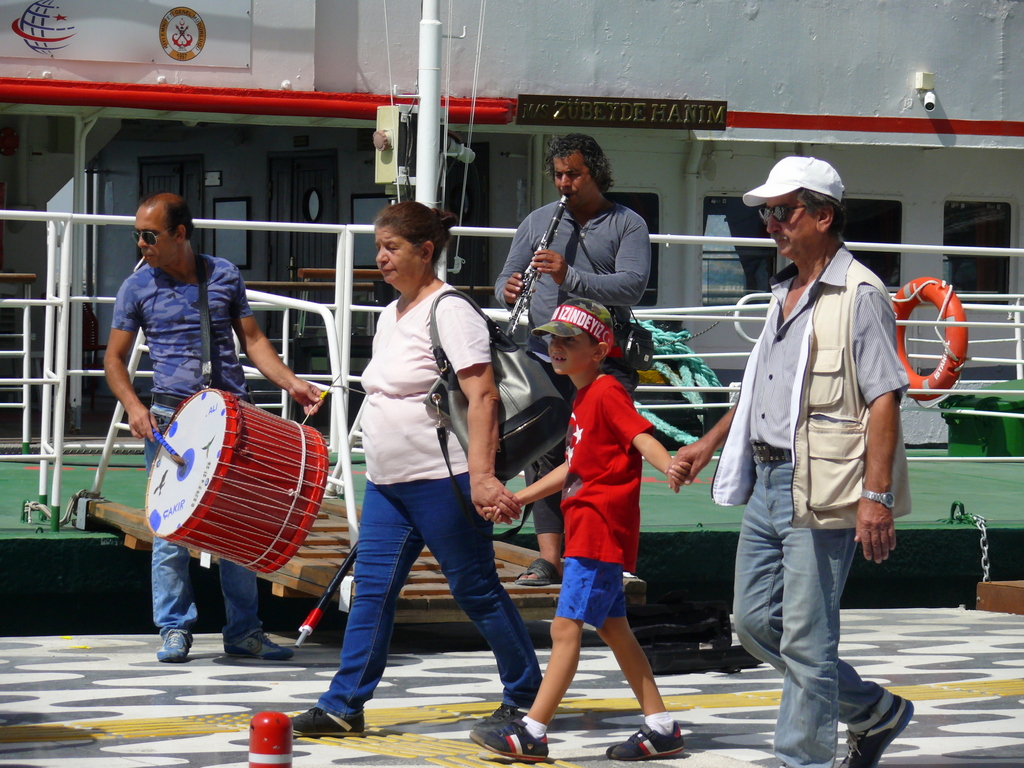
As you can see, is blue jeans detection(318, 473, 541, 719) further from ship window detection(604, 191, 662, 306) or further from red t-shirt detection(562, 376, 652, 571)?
ship window detection(604, 191, 662, 306)

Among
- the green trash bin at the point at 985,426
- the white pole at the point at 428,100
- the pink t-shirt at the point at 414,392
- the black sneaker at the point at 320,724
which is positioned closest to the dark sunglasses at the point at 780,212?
the pink t-shirt at the point at 414,392

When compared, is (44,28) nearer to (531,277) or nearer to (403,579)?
(531,277)

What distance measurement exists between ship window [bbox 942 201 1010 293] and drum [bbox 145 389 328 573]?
35.1 feet

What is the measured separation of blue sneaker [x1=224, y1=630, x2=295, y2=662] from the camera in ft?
19.6

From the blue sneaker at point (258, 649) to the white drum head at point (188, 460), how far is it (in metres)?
0.77

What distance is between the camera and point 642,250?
582cm

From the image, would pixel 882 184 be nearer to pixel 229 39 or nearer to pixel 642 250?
pixel 229 39

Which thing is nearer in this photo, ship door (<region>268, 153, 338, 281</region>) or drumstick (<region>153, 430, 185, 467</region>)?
drumstick (<region>153, 430, 185, 467</region>)

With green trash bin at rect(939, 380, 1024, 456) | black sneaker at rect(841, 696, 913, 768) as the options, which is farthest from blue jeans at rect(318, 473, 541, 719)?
green trash bin at rect(939, 380, 1024, 456)

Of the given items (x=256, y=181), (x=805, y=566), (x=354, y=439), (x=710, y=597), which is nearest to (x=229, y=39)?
(x=256, y=181)

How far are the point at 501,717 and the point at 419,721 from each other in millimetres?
425

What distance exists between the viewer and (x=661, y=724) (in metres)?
4.30

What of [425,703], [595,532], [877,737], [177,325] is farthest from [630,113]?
[877,737]

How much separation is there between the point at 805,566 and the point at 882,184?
1141 centimetres
